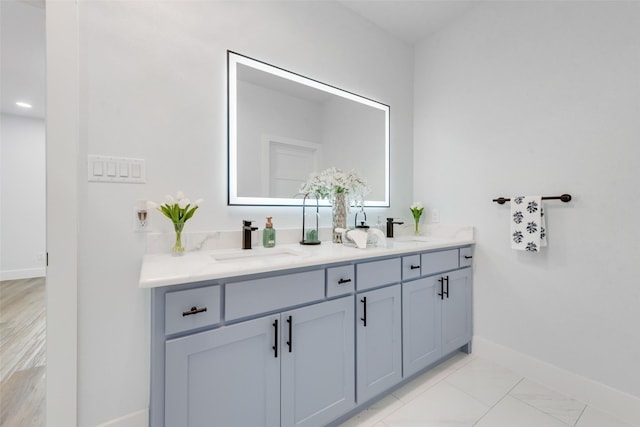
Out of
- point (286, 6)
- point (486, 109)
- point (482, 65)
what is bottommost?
point (486, 109)

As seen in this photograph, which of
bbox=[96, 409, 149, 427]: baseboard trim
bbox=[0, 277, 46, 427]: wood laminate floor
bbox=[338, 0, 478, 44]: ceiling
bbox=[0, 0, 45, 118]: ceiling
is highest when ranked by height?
→ bbox=[338, 0, 478, 44]: ceiling

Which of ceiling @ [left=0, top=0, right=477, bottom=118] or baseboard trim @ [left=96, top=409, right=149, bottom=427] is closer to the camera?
baseboard trim @ [left=96, top=409, right=149, bottom=427]

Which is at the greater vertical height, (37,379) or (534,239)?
(534,239)

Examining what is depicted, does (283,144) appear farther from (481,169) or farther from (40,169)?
(40,169)

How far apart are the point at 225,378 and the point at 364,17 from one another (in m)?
2.60

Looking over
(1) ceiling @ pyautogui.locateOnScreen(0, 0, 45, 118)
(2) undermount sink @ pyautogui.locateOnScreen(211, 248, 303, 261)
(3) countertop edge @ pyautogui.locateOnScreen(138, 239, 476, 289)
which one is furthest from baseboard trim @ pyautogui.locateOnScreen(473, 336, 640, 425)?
(1) ceiling @ pyautogui.locateOnScreen(0, 0, 45, 118)

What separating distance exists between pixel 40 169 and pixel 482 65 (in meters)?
6.17

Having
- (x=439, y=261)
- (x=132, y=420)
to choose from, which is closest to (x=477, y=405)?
(x=439, y=261)

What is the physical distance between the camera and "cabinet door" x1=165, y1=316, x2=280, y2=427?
0.92 meters

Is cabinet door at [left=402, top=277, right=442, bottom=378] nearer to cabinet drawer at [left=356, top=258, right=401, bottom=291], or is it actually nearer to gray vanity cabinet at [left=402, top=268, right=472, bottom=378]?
gray vanity cabinet at [left=402, top=268, right=472, bottom=378]

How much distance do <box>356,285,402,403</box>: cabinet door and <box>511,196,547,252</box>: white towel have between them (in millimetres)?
922

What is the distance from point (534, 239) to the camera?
171 centimetres

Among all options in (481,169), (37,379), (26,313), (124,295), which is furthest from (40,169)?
(481,169)

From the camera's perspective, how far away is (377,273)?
4.85ft
